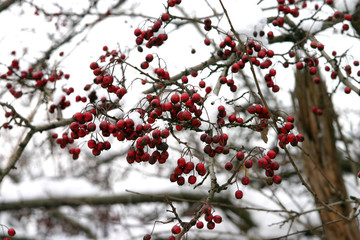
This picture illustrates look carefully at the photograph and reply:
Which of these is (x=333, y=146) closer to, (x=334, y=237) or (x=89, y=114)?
(x=334, y=237)

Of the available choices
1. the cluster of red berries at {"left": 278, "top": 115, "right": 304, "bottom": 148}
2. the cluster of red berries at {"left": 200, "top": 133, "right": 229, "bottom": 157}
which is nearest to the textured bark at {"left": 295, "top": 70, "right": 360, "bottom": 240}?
the cluster of red berries at {"left": 278, "top": 115, "right": 304, "bottom": 148}

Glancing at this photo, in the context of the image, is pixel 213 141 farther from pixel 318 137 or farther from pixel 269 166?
pixel 318 137

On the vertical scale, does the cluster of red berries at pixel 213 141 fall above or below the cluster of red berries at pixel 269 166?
above

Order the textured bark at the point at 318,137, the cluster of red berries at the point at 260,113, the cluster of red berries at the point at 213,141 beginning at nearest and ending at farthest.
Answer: the cluster of red berries at the point at 213,141 → the cluster of red berries at the point at 260,113 → the textured bark at the point at 318,137

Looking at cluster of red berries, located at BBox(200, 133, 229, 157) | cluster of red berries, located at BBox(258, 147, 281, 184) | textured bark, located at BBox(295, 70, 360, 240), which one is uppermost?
textured bark, located at BBox(295, 70, 360, 240)

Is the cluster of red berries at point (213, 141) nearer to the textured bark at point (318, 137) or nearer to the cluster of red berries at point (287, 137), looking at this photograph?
the cluster of red berries at point (287, 137)

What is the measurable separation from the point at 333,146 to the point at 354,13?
1500 mm

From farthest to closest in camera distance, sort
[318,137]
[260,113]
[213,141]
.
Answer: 1. [318,137]
2. [260,113]
3. [213,141]

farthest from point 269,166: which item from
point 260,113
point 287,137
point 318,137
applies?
point 318,137

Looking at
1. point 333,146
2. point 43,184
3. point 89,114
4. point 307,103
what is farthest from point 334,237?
point 43,184

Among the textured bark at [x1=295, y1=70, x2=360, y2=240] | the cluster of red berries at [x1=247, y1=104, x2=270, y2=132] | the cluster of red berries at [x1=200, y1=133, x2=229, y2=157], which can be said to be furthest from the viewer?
the textured bark at [x1=295, y1=70, x2=360, y2=240]

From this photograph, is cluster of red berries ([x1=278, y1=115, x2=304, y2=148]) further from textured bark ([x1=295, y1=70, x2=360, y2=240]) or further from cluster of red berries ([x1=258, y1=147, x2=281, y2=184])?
textured bark ([x1=295, y1=70, x2=360, y2=240])

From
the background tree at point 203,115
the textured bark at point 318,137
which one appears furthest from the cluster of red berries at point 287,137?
the textured bark at point 318,137

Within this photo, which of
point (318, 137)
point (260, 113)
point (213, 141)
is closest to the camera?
point (213, 141)
